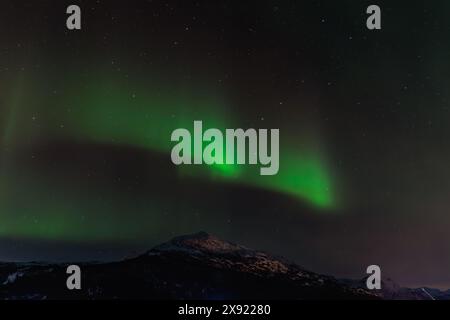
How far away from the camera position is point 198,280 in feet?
25.3

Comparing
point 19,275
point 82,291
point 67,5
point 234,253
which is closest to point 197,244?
point 234,253

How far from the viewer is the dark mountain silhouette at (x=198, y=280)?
7.16 m

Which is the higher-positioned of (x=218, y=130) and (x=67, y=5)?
(x=67, y=5)

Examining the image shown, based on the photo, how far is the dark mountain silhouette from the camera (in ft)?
23.5

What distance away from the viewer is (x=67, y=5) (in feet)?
23.3

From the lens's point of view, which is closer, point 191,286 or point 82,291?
point 82,291

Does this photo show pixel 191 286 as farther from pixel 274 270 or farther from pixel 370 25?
pixel 370 25
